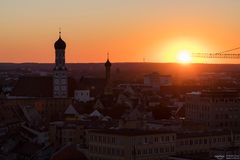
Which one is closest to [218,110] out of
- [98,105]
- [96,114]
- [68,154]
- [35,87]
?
[96,114]

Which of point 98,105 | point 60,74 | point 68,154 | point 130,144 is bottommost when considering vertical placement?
point 68,154

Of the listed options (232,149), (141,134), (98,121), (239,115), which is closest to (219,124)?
(239,115)

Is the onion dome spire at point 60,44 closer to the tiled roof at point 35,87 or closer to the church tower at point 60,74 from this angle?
the church tower at point 60,74

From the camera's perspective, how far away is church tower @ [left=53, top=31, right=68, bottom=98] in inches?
4628

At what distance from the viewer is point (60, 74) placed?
11762cm

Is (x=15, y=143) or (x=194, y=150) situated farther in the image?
(x=15, y=143)

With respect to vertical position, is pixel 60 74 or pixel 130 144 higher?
pixel 60 74

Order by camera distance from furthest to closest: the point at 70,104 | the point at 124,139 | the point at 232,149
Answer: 1. the point at 70,104
2. the point at 232,149
3. the point at 124,139

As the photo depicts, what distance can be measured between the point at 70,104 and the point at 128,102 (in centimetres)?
1391

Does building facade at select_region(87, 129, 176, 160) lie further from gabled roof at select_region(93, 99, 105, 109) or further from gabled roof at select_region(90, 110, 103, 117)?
gabled roof at select_region(93, 99, 105, 109)

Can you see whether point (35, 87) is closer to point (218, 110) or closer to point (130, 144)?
point (218, 110)

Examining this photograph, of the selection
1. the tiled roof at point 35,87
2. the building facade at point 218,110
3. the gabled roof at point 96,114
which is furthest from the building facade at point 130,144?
the tiled roof at point 35,87

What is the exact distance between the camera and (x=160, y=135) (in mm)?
69312

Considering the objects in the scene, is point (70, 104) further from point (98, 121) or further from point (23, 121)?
point (98, 121)
